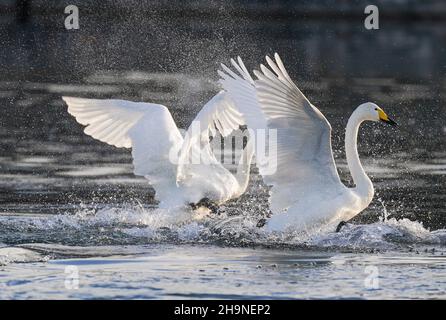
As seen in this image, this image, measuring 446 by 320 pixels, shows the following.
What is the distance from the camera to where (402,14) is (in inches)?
941

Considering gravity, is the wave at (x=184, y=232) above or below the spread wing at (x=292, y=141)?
below

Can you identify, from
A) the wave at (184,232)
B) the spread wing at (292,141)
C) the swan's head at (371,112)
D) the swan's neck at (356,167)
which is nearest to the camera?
the spread wing at (292,141)

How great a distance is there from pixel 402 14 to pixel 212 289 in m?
17.0

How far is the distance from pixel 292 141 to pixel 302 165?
239 mm

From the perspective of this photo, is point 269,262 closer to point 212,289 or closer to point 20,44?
point 212,289

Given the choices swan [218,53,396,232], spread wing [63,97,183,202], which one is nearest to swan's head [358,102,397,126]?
swan [218,53,396,232]

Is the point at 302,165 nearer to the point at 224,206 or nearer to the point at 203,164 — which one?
the point at 203,164

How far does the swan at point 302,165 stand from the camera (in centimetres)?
936

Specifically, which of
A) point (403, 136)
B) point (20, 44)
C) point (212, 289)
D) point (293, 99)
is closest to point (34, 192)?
point (293, 99)

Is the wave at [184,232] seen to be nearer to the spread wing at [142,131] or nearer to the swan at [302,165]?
the swan at [302,165]

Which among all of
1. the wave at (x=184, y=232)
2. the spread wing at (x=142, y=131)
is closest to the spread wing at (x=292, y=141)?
the wave at (x=184, y=232)

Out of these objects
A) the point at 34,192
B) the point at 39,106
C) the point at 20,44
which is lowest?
the point at 34,192
